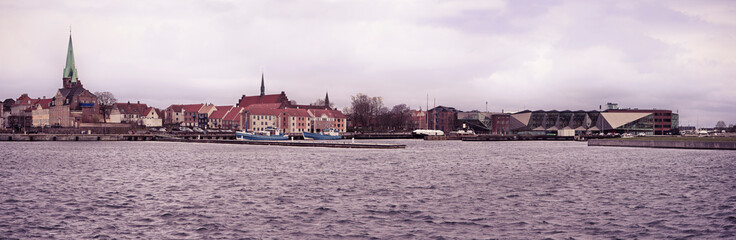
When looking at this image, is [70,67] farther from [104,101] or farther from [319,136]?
[319,136]

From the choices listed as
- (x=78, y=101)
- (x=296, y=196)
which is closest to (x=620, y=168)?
(x=296, y=196)

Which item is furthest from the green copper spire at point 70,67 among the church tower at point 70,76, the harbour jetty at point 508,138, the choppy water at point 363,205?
the choppy water at point 363,205

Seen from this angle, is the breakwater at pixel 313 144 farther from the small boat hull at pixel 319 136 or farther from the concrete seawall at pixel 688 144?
the concrete seawall at pixel 688 144

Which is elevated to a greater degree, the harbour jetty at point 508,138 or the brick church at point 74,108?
the brick church at point 74,108

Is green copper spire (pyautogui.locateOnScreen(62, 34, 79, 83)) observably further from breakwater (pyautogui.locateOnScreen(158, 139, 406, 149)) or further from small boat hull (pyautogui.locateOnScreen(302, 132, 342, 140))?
small boat hull (pyautogui.locateOnScreen(302, 132, 342, 140))

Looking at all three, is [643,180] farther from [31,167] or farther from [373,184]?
[31,167]

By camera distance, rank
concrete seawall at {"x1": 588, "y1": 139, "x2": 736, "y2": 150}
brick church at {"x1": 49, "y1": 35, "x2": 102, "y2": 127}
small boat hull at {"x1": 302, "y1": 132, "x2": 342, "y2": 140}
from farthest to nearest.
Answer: brick church at {"x1": 49, "y1": 35, "x2": 102, "y2": 127} < small boat hull at {"x1": 302, "y1": 132, "x2": 342, "y2": 140} < concrete seawall at {"x1": 588, "y1": 139, "x2": 736, "y2": 150}

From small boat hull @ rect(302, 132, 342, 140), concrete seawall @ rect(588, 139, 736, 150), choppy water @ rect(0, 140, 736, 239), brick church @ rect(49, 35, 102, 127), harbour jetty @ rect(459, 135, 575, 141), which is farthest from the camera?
brick church @ rect(49, 35, 102, 127)

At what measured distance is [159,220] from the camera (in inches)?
915

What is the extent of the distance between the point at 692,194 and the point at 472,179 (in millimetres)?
13878

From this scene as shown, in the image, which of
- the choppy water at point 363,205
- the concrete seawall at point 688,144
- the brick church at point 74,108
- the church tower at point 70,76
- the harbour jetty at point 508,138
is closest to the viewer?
the choppy water at point 363,205

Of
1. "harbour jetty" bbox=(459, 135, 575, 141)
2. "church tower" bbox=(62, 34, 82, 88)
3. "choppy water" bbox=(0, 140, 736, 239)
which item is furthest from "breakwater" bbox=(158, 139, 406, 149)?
"church tower" bbox=(62, 34, 82, 88)

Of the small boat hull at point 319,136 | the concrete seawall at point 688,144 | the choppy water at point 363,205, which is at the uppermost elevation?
the small boat hull at point 319,136

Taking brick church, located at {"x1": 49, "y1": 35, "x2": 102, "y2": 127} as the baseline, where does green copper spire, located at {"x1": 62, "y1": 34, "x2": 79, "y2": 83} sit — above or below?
above
